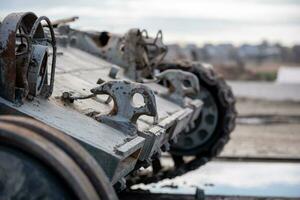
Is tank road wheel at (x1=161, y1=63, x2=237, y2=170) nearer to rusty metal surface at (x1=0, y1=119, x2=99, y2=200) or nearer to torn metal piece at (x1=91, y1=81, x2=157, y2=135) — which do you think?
torn metal piece at (x1=91, y1=81, x2=157, y2=135)

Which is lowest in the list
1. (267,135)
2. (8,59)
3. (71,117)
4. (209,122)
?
(267,135)

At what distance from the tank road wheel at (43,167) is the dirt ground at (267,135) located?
22.8 feet

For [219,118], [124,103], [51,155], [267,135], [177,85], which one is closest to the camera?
[51,155]

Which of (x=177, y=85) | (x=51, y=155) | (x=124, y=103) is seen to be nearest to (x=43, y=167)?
(x=51, y=155)

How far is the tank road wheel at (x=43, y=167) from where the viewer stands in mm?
3648

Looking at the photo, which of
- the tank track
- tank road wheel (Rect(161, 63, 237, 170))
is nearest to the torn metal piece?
the tank track

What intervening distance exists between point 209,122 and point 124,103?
5050 mm

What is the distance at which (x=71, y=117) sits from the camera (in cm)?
485

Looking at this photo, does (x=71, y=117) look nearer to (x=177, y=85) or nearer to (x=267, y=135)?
(x=177, y=85)

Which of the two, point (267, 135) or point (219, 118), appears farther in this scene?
point (267, 135)

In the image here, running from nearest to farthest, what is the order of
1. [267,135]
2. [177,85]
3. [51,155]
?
[51,155] → [177,85] → [267,135]

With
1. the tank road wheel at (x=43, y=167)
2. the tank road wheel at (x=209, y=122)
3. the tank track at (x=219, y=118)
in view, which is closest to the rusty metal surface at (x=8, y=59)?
the tank road wheel at (x=43, y=167)

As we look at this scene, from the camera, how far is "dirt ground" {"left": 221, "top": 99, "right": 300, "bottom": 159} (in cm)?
1140

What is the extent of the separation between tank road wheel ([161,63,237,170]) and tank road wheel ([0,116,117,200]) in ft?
20.1
